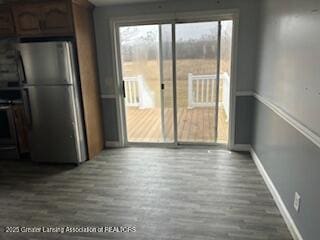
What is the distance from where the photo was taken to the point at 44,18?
10.4 ft

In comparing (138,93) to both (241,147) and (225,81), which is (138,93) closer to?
(225,81)

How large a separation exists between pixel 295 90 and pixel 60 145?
2934 millimetres

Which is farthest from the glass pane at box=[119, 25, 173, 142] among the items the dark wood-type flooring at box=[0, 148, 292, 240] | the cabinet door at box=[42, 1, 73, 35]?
the cabinet door at box=[42, 1, 73, 35]

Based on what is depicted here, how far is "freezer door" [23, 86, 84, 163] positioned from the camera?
3.25 meters

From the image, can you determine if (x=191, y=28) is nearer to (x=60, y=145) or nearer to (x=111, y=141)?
(x=111, y=141)

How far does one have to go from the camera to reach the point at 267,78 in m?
2.88

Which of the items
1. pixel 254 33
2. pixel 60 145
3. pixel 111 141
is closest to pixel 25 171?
pixel 60 145

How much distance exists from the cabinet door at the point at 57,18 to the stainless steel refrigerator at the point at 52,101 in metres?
0.24

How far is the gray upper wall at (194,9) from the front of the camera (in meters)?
3.36

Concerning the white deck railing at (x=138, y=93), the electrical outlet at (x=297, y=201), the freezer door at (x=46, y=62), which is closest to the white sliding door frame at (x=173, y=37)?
the white deck railing at (x=138, y=93)

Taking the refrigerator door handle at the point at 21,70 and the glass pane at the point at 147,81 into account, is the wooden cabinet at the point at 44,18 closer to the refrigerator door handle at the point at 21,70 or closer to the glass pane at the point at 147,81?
Result: the refrigerator door handle at the point at 21,70

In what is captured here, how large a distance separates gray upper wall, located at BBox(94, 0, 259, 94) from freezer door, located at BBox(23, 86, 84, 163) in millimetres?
871

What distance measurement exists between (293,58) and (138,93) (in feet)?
8.29

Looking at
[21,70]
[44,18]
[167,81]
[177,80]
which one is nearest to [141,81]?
[167,81]
